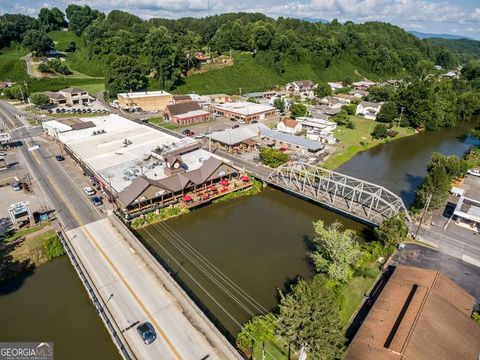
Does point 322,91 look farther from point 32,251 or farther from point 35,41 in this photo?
point 35,41

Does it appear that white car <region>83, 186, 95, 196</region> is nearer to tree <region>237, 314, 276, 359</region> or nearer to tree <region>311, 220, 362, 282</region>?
tree <region>237, 314, 276, 359</region>

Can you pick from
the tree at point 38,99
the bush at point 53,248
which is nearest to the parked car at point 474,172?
the bush at point 53,248

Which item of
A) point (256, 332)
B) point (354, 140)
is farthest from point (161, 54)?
point (256, 332)

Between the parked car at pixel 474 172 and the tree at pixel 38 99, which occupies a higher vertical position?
the tree at pixel 38 99

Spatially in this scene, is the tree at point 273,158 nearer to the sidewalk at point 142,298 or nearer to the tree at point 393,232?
the tree at point 393,232

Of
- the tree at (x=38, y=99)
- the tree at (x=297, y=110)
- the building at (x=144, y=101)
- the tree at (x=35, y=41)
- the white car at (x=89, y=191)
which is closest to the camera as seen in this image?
the white car at (x=89, y=191)

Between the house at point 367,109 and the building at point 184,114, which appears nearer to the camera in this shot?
the building at point 184,114

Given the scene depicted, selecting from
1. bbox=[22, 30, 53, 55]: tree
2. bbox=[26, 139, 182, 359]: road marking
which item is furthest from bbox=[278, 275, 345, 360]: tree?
bbox=[22, 30, 53, 55]: tree
